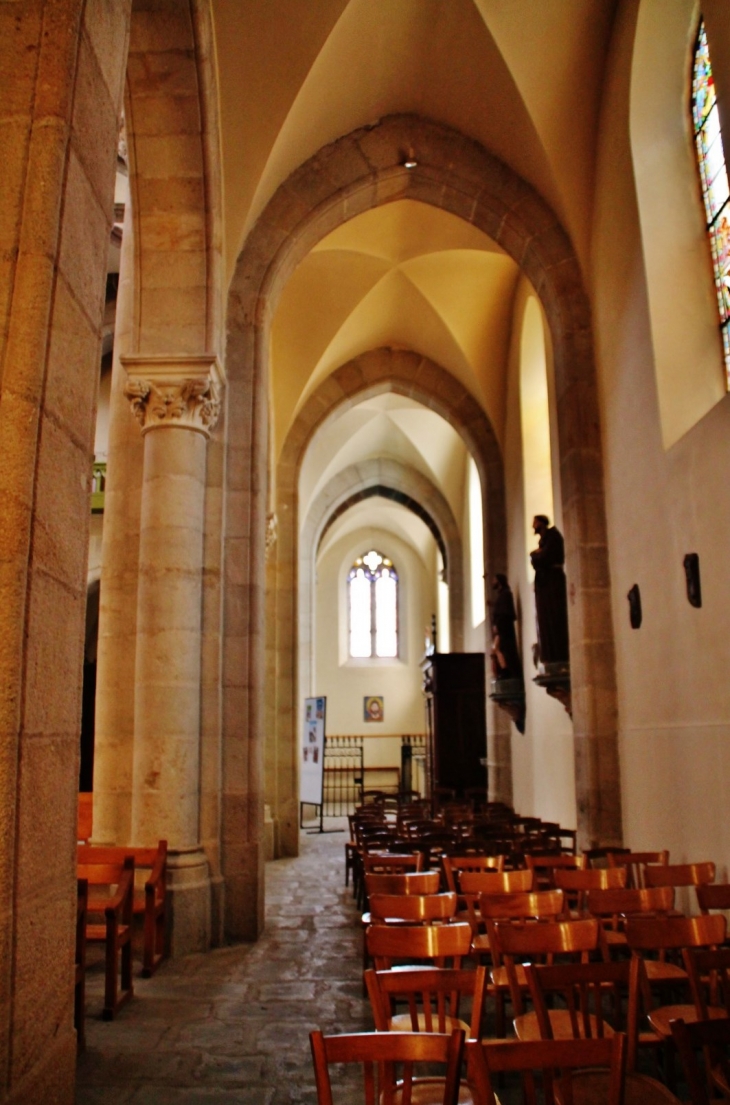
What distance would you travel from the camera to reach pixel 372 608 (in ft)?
84.5

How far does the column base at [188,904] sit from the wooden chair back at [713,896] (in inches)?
140

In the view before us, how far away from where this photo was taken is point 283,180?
8.27 meters

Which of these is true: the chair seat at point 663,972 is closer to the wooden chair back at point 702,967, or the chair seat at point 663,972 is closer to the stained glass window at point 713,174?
the wooden chair back at point 702,967

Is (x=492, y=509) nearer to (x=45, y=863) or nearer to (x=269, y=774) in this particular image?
(x=269, y=774)

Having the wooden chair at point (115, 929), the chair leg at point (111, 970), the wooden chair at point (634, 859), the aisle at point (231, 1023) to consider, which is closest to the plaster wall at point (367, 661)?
the aisle at point (231, 1023)

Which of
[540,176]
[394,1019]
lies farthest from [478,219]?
[394,1019]

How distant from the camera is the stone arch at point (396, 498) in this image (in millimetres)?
17453

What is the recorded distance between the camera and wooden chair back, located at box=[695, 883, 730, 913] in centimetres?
396

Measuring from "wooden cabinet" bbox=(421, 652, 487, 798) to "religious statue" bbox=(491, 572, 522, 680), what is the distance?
295cm

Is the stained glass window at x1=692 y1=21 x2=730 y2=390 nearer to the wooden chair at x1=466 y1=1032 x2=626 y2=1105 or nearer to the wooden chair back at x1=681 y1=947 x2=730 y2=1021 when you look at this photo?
the wooden chair back at x1=681 y1=947 x2=730 y2=1021

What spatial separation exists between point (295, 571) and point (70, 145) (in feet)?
34.7

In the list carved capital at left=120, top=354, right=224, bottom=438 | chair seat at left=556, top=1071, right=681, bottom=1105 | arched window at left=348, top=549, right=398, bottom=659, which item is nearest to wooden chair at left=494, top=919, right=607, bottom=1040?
chair seat at left=556, top=1071, right=681, bottom=1105

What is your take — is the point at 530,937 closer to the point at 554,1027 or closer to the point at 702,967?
the point at 554,1027

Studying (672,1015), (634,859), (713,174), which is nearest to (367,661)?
(713,174)
